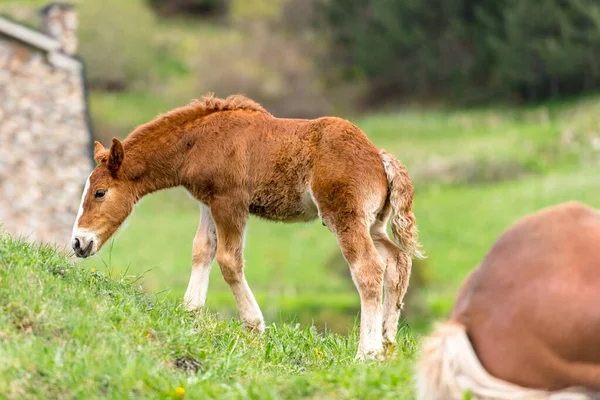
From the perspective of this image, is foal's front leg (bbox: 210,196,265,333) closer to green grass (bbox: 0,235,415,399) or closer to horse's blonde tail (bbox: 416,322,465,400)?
green grass (bbox: 0,235,415,399)

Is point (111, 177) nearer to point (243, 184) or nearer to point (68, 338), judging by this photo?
point (243, 184)

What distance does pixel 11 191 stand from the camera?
2341 cm

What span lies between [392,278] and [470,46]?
168ft

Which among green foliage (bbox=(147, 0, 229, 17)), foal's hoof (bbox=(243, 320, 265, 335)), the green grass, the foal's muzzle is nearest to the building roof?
the foal's muzzle

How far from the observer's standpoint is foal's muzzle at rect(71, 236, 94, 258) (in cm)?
854

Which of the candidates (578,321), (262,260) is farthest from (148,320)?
(262,260)

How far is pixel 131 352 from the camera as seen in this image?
245 inches

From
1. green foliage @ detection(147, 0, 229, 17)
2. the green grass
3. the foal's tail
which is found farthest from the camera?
green foliage @ detection(147, 0, 229, 17)

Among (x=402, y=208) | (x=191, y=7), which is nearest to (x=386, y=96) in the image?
(x=191, y=7)

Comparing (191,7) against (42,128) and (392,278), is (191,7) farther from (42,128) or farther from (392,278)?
(392,278)

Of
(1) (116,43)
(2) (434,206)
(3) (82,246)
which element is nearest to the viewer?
(3) (82,246)

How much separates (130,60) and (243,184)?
51.0m

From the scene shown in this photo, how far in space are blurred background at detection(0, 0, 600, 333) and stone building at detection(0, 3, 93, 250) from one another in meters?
5.59

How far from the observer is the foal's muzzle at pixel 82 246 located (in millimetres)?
8539
